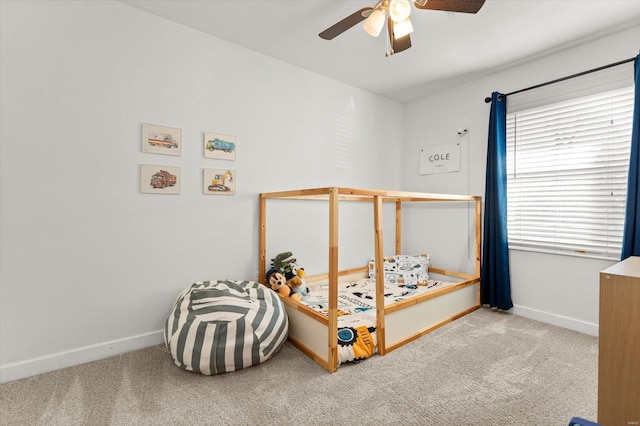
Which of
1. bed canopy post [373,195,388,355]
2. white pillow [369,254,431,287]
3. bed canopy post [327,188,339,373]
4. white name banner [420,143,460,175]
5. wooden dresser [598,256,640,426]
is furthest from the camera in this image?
white name banner [420,143,460,175]

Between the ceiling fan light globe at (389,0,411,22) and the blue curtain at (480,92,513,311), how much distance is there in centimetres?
182

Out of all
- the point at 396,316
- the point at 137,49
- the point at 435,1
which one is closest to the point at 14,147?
the point at 137,49

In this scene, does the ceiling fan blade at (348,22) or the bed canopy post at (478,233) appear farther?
the bed canopy post at (478,233)

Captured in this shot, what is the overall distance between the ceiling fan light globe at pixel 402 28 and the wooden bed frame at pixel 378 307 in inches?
35.0

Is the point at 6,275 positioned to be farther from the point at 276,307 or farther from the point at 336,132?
the point at 336,132

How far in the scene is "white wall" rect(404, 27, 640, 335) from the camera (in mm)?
2402

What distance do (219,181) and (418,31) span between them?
1.89 metres

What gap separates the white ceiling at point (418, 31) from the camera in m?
1.98

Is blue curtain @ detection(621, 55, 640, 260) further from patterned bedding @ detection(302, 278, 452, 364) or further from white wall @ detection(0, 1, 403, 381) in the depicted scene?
white wall @ detection(0, 1, 403, 381)

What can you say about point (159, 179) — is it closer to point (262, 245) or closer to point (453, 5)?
point (262, 245)

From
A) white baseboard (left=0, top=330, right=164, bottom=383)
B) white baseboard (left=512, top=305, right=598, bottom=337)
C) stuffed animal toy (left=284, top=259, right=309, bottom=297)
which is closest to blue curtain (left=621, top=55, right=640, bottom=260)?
white baseboard (left=512, top=305, right=598, bottom=337)

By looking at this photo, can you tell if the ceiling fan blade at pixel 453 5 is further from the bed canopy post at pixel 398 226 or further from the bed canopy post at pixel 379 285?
the bed canopy post at pixel 398 226

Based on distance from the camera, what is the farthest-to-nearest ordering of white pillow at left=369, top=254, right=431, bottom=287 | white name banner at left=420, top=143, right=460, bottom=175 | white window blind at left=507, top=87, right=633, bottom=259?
white name banner at left=420, top=143, right=460, bottom=175, white pillow at left=369, top=254, right=431, bottom=287, white window blind at left=507, top=87, right=633, bottom=259

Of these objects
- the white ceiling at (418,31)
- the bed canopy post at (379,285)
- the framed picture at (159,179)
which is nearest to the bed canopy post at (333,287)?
the bed canopy post at (379,285)
